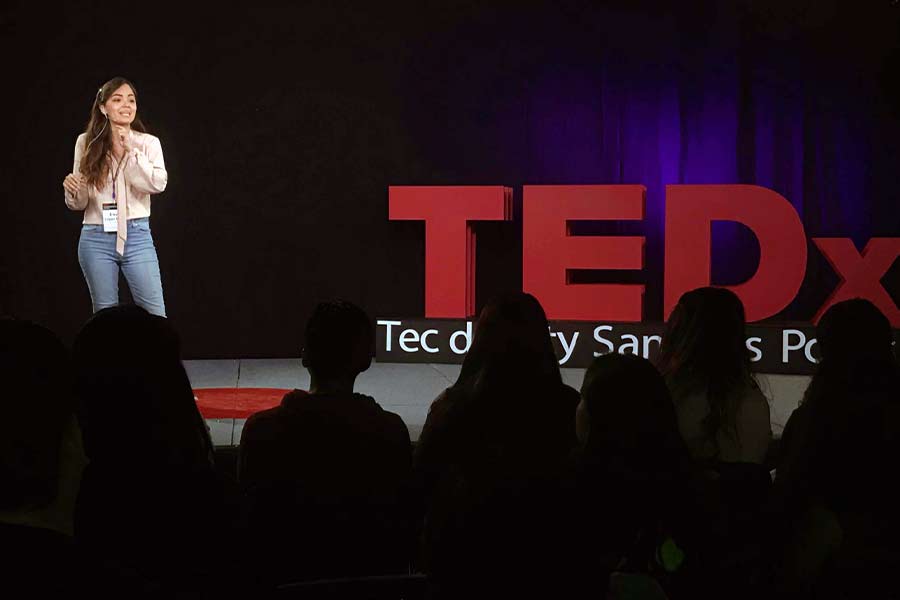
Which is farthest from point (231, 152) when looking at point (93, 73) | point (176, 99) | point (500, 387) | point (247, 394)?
point (500, 387)

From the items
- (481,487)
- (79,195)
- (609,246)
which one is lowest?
(481,487)

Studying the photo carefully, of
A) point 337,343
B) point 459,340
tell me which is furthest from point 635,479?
point 459,340

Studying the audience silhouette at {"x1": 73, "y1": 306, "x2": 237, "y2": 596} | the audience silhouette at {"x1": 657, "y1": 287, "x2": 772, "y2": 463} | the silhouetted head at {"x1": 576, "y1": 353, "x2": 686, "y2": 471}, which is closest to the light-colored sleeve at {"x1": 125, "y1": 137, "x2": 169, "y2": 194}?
the audience silhouette at {"x1": 657, "y1": 287, "x2": 772, "y2": 463}

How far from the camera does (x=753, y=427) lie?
2664 mm

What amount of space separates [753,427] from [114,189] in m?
3.11

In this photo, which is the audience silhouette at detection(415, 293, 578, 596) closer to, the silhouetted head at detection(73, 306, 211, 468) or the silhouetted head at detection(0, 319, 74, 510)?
the silhouetted head at detection(73, 306, 211, 468)

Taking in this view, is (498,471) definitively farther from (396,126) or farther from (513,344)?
(396,126)

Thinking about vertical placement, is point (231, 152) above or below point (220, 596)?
above

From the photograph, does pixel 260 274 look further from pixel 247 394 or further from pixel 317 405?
pixel 317 405

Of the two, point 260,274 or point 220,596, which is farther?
point 260,274

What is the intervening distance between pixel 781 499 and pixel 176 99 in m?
5.04

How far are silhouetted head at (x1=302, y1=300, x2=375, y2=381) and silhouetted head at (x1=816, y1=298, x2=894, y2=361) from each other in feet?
3.12

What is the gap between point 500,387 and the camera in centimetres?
228

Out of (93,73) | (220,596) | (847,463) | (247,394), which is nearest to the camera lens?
(220,596)
